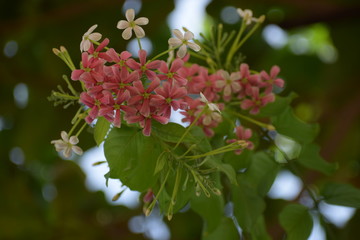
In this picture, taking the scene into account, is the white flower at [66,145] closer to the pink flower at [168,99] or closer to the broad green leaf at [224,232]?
the pink flower at [168,99]

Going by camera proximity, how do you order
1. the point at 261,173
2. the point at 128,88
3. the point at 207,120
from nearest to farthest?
the point at 128,88 → the point at 207,120 → the point at 261,173

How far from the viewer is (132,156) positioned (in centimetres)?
68

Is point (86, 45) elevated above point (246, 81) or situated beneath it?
elevated above

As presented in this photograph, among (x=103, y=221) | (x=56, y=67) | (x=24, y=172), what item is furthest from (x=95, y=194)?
(x=56, y=67)

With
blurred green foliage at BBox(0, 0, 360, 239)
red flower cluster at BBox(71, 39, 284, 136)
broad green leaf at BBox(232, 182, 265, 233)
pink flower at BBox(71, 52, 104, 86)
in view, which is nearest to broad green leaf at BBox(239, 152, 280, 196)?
broad green leaf at BBox(232, 182, 265, 233)

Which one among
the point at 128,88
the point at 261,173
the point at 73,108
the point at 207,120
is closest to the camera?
the point at 128,88

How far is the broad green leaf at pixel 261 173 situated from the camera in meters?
0.84

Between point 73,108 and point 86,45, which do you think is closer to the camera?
point 86,45

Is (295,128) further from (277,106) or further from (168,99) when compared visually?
(168,99)

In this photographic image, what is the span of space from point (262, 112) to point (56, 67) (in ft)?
4.87

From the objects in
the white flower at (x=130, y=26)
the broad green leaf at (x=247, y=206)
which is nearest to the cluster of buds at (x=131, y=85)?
the white flower at (x=130, y=26)

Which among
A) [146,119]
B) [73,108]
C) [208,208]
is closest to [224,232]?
[208,208]

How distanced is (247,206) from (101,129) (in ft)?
0.98

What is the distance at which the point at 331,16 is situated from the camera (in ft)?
6.35
